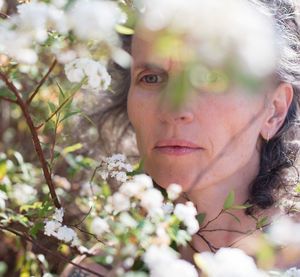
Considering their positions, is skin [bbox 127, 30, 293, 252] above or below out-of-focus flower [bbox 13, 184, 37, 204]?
above

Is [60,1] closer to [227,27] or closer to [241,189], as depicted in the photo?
[227,27]

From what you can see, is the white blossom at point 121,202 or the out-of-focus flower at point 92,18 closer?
the out-of-focus flower at point 92,18

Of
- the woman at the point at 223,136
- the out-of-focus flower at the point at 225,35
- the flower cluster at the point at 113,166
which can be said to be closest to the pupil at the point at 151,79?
the woman at the point at 223,136

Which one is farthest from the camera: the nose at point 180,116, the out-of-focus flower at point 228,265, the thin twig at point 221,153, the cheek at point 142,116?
the cheek at point 142,116

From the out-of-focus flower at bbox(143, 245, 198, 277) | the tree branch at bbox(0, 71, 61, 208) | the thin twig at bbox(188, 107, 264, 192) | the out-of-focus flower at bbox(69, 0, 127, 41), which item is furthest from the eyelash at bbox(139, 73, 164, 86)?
the out-of-focus flower at bbox(143, 245, 198, 277)

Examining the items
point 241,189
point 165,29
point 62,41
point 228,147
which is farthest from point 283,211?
point 165,29

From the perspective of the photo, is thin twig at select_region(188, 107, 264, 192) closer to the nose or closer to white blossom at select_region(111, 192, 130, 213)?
the nose

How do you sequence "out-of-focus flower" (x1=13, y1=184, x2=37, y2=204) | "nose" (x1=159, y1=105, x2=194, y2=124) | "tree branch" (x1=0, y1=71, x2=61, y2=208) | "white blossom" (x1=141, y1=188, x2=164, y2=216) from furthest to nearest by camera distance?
"out-of-focus flower" (x1=13, y1=184, x2=37, y2=204)
"nose" (x1=159, y1=105, x2=194, y2=124)
"tree branch" (x1=0, y1=71, x2=61, y2=208)
"white blossom" (x1=141, y1=188, x2=164, y2=216)

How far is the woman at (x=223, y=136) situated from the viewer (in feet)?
5.22


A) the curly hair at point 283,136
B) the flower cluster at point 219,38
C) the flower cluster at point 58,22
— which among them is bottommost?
the curly hair at point 283,136

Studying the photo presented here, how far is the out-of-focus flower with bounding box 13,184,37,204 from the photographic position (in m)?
1.93

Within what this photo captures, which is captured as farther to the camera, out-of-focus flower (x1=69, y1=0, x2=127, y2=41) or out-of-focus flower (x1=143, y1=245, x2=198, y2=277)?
out-of-focus flower (x1=69, y1=0, x2=127, y2=41)

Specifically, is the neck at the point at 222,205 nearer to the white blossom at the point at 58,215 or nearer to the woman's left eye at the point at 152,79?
the woman's left eye at the point at 152,79

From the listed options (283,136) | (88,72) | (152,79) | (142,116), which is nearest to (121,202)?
(88,72)
